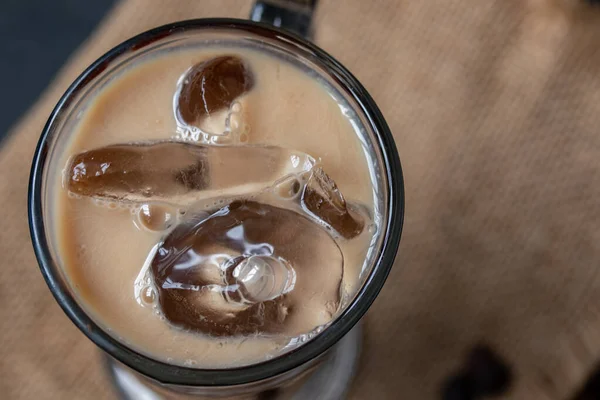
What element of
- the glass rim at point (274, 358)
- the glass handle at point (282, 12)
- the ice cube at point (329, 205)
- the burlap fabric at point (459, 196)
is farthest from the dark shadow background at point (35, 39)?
the ice cube at point (329, 205)

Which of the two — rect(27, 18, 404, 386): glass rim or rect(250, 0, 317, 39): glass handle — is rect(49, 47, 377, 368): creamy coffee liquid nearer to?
rect(27, 18, 404, 386): glass rim

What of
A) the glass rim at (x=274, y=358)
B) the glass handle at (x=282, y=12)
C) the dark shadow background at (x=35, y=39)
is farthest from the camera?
the dark shadow background at (x=35, y=39)

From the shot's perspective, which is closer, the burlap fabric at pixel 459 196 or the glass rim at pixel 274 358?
the glass rim at pixel 274 358

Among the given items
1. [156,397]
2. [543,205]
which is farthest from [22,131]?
[543,205]

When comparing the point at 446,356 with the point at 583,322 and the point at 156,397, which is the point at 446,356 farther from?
the point at 156,397

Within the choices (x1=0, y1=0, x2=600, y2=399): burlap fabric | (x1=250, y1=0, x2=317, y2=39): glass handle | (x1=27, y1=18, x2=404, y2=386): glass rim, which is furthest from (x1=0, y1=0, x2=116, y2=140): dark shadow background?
(x1=27, y1=18, x2=404, y2=386): glass rim

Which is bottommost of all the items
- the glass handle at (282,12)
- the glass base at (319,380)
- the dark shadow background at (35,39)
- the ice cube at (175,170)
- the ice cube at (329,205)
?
the glass base at (319,380)

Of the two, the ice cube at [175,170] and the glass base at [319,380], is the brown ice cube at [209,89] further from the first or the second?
the glass base at [319,380]
